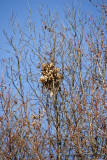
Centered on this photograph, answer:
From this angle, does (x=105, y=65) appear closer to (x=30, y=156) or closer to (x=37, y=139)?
(x=37, y=139)

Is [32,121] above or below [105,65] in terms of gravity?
below

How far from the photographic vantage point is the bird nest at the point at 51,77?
6.62 metres

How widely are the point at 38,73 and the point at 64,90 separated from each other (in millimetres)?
1041

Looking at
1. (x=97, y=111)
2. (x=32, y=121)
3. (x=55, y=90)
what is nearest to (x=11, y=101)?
(x=32, y=121)

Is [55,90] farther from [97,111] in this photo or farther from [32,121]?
[97,111]

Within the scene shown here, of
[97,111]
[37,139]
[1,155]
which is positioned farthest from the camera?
[1,155]

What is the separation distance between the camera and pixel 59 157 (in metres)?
6.38

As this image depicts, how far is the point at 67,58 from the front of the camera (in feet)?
24.7

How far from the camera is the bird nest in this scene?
6.62 meters

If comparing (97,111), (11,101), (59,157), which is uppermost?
(11,101)

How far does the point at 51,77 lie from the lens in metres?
6.59


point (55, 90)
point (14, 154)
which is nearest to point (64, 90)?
point (55, 90)

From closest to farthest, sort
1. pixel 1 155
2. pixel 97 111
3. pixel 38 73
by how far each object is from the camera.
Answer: pixel 97 111 < pixel 1 155 < pixel 38 73

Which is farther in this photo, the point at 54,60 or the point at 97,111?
the point at 54,60
